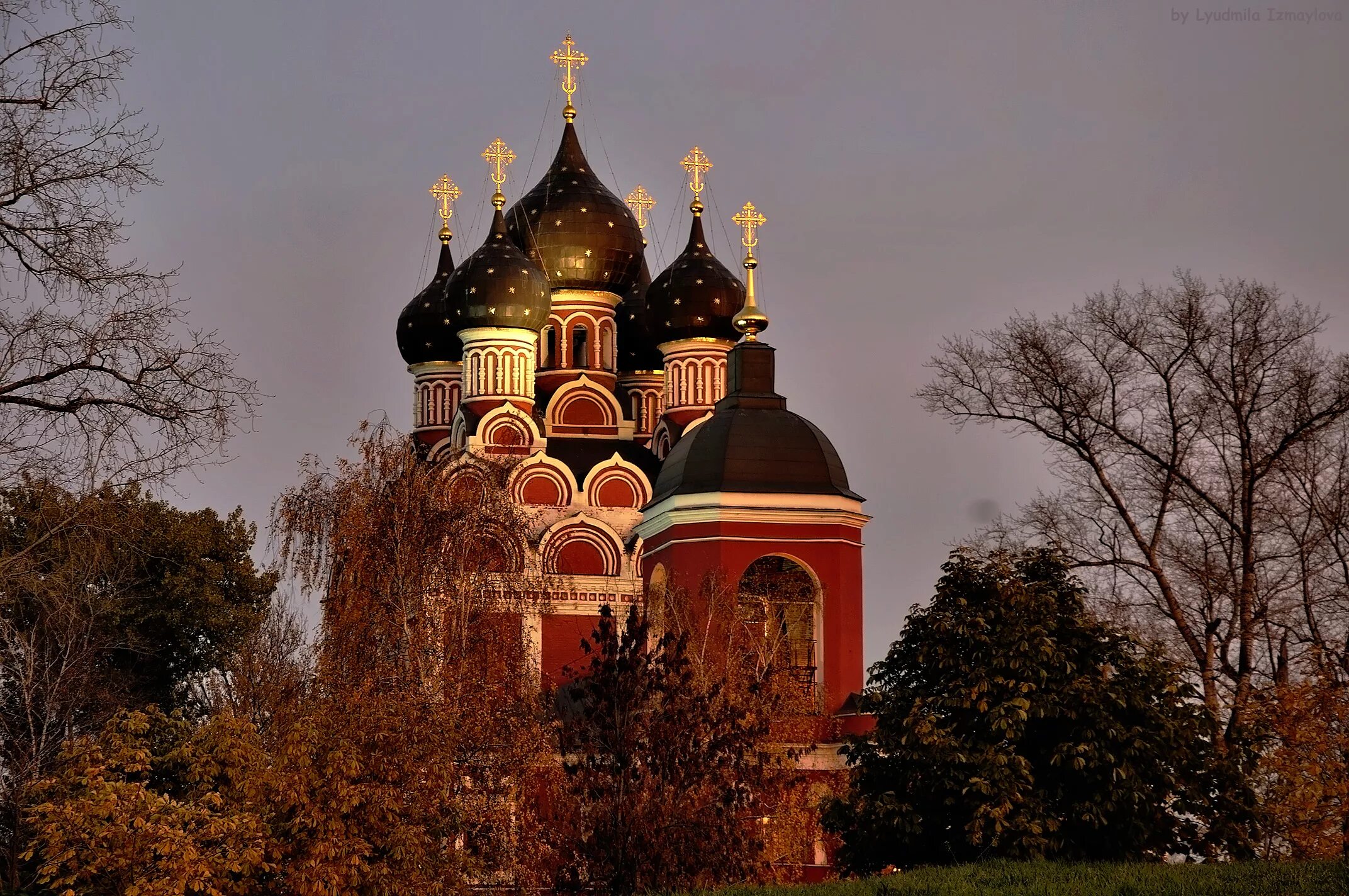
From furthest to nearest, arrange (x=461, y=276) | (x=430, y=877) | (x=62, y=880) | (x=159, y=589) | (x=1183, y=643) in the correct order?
(x=461, y=276), (x=159, y=589), (x=1183, y=643), (x=430, y=877), (x=62, y=880)

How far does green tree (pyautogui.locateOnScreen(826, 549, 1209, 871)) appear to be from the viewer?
1520 centimetres

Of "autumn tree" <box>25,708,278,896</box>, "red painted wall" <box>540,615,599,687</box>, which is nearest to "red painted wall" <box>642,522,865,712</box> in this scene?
"red painted wall" <box>540,615,599,687</box>

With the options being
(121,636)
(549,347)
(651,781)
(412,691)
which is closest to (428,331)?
(549,347)

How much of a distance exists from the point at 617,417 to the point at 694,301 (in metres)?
2.50

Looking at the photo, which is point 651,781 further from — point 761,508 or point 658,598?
point 761,508

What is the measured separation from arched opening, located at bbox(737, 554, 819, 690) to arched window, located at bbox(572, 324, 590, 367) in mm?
13733

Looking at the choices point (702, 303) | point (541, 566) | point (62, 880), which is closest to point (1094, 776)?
point (62, 880)

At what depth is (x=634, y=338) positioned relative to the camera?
40.8m

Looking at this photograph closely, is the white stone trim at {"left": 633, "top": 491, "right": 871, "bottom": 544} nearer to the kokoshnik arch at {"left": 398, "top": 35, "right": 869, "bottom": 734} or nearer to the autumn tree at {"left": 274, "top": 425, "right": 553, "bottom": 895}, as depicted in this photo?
the kokoshnik arch at {"left": 398, "top": 35, "right": 869, "bottom": 734}

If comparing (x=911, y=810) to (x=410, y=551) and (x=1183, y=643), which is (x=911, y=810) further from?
(x=410, y=551)

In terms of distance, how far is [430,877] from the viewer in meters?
16.2

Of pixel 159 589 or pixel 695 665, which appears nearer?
pixel 695 665

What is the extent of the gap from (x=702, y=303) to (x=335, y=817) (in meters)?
23.1

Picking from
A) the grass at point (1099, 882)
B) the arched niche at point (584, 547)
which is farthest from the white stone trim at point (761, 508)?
the grass at point (1099, 882)
